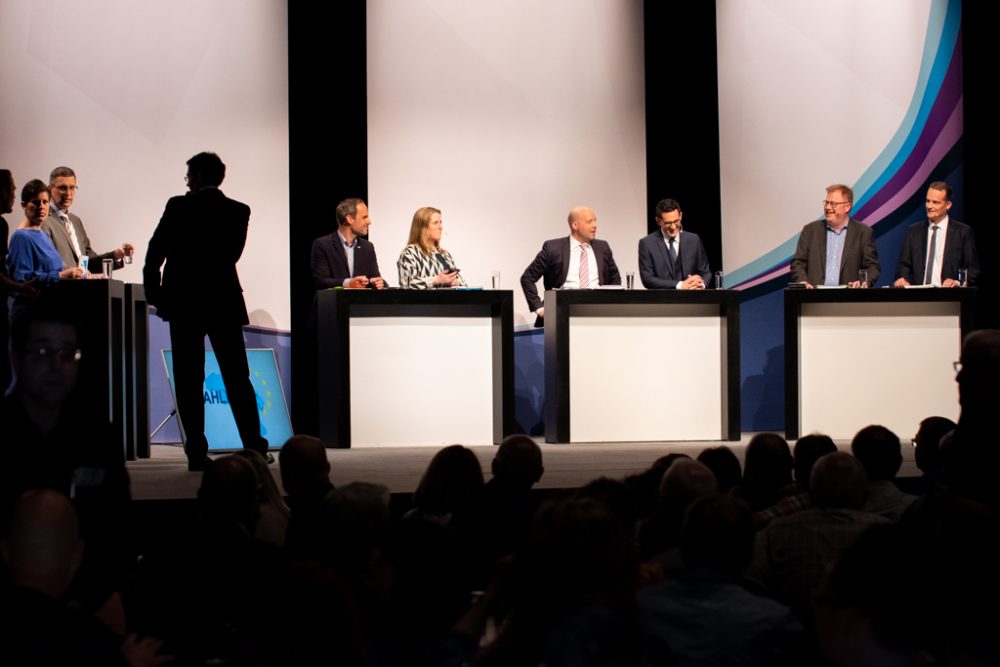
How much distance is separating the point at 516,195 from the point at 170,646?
663 cm

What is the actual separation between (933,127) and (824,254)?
1764 mm

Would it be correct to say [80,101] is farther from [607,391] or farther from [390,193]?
[607,391]

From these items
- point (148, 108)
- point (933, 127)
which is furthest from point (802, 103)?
point (148, 108)

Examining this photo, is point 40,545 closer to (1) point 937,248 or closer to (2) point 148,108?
(2) point 148,108

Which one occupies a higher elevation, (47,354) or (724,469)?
(47,354)

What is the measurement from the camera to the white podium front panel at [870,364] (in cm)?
743

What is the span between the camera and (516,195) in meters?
8.89

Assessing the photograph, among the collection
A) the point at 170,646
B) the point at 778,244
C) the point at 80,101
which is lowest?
the point at 170,646

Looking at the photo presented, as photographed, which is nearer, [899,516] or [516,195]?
[899,516]

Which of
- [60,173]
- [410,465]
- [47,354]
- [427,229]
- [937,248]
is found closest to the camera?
[47,354]

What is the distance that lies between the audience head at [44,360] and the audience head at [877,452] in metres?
2.29

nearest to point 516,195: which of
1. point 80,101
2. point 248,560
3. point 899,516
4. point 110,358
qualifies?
point 80,101

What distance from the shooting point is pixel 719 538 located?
2414 millimetres

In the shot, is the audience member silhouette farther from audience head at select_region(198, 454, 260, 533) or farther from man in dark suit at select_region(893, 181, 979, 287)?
man in dark suit at select_region(893, 181, 979, 287)
